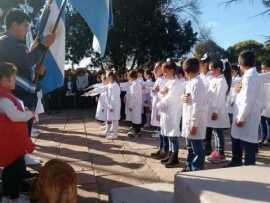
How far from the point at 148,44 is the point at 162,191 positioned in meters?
18.2

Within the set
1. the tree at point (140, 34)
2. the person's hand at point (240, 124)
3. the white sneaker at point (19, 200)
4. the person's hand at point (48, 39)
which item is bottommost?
the white sneaker at point (19, 200)

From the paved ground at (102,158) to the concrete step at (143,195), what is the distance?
28 cm

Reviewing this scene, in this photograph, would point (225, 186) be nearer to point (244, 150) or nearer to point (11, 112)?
point (244, 150)

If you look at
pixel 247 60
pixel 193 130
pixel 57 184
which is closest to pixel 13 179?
pixel 57 184

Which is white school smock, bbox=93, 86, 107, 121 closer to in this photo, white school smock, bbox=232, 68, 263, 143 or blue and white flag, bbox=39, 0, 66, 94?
blue and white flag, bbox=39, 0, 66, 94

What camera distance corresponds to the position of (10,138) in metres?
4.17

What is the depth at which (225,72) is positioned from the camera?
23.1 ft

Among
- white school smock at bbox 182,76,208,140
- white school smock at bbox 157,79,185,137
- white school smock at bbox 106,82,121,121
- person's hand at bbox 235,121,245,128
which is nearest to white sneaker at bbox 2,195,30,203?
white school smock at bbox 182,76,208,140

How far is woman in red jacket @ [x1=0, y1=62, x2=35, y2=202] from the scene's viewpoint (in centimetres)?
410

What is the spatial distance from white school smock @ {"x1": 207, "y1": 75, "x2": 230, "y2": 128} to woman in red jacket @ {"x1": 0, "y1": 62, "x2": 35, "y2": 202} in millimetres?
3399

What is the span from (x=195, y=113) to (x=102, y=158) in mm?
2339

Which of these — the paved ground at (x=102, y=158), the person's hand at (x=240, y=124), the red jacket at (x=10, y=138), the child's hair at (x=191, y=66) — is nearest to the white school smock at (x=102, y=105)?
the paved ground at (x=102, y=158)

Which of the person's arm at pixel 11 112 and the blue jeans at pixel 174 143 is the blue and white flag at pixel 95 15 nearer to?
the person's arm at pixel 11 112

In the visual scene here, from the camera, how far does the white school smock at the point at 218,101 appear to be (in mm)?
6617
